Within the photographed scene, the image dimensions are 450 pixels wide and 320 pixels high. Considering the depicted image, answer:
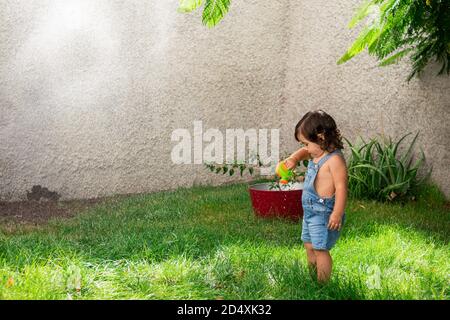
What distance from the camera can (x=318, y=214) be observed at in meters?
2.58

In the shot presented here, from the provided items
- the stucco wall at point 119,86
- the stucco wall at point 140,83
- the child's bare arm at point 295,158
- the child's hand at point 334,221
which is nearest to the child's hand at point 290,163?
the child's bare arm at point 295,158

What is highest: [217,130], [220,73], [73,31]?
[73,31]

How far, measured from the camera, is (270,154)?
640cm

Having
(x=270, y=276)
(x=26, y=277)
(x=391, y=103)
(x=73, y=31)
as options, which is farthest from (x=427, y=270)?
(x=73, y=31)

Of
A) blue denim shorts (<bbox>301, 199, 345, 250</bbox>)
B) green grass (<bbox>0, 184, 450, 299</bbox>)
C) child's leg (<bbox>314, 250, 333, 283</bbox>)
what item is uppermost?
blue denim shorts (<bbox>301, 199, 345, 250</bbox>)

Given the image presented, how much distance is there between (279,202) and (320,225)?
1.48m

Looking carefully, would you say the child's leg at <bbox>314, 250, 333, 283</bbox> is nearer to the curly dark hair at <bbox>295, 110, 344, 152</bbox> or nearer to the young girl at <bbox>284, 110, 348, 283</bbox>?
the young girl at <bbox>284, 110, 348, 283</bbox>

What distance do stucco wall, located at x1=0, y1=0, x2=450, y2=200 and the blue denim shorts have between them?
3093mm

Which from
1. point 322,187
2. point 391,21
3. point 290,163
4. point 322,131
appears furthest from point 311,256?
point 391,21

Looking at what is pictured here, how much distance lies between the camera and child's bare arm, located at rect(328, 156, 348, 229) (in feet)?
8.15

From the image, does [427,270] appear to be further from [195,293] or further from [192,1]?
[192,1]

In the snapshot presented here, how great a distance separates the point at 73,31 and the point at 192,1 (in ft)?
14.0

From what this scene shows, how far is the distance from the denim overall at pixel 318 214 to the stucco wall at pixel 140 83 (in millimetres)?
3038

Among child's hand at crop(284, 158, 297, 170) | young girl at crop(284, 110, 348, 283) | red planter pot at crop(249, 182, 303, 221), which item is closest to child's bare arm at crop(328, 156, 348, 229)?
young girl at crop(284, 110, 348, 283)
